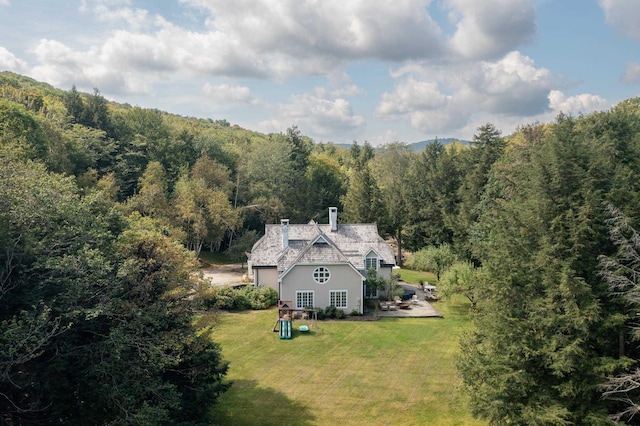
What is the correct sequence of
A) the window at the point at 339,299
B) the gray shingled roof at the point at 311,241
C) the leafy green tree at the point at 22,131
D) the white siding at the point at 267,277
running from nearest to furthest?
the window at the point at 339,299
the leafy green tree at the point at 22,131
the gray shingled roof at the point at 311,241
the white siding at the point at 267,277

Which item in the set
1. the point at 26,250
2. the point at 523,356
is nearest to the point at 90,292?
the point at 26,250

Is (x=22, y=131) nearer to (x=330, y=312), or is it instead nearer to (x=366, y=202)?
(x=330, y=312)

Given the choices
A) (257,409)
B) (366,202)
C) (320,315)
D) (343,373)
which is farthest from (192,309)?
(366,202)

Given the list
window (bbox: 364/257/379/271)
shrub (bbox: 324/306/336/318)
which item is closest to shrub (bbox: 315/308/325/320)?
shrub (bbox: 324/306/336/318)

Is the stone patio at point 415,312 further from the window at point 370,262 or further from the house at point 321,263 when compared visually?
the window at point 370,262

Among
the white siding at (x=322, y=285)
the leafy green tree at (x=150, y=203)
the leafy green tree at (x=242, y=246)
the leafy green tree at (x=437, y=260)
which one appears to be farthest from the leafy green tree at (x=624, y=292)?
the leafy green tree at (x=242, y=246)

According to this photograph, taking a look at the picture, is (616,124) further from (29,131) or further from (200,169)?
(29,131)
